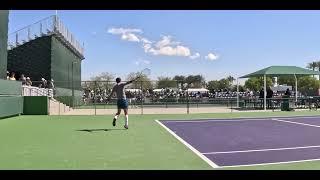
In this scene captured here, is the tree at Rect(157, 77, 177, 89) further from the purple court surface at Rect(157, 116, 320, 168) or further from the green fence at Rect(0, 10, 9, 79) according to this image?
the purple court surface at Rect(157, 116, 320, 168)

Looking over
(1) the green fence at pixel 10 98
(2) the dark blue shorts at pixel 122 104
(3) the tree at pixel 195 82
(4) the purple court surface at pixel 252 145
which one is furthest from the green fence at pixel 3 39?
(3) the tree at pixel 195 82

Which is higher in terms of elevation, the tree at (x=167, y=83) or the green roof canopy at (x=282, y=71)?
the green roof canopy at (x=282, y=71)

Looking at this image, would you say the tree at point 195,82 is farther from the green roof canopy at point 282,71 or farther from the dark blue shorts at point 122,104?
the dark blue shorts at point 122,104

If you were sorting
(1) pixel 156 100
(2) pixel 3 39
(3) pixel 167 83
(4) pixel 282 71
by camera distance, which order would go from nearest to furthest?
(2) pixel 3 39 < (4) pixel 282 71 < (3) pixel 167 83 < (1) pixel 156 100

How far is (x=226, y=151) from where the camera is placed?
1061 cm

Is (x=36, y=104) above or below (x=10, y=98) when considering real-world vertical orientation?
below

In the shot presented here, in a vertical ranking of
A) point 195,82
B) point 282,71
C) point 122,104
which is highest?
point 282,71

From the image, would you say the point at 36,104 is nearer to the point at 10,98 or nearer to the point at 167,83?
the point at 10,98

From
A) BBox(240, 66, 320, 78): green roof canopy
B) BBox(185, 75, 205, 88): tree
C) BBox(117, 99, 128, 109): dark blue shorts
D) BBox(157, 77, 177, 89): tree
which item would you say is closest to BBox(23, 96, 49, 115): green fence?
BBox(157, 77, 177, 89): tree

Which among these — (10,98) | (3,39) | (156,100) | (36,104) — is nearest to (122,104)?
(10,98)
